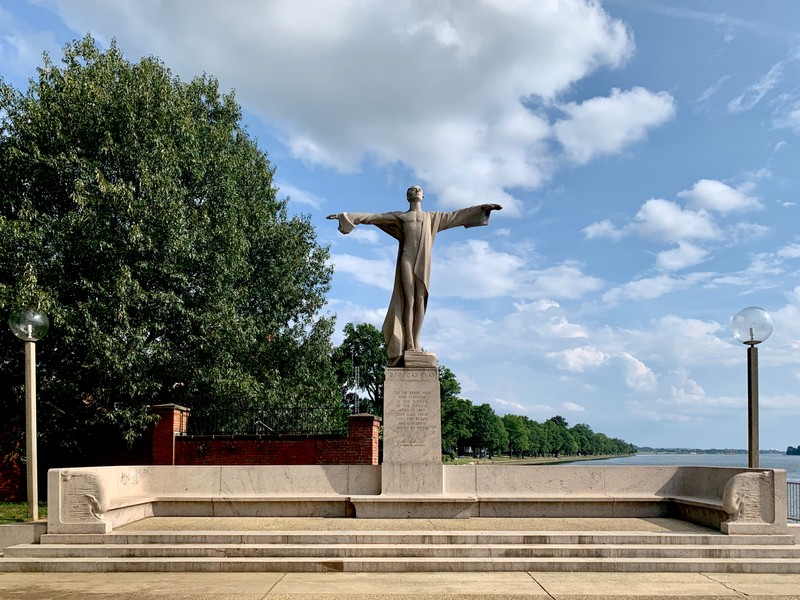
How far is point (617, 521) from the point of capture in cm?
1034

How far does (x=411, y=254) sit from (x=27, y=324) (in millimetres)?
6368

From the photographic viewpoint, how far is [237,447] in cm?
1719

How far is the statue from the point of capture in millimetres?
11969

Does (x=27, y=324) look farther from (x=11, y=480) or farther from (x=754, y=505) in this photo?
(x=754, y=505)

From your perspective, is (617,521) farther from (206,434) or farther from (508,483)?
(206,434)

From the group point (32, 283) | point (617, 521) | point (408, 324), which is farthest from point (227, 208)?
point (617, 521)

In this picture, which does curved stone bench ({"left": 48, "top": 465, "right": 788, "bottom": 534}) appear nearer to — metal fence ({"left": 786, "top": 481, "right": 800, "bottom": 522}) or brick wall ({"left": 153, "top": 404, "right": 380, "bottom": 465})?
metal fence ({"left": 786, "top": 481, "right": 800, "bottom": 522})

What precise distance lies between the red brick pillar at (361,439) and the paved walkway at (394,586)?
26.8 feet

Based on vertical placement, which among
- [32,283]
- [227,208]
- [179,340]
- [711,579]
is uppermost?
[227,208]

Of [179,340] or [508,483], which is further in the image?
[179,340]

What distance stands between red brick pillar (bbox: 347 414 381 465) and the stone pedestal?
5.48 m

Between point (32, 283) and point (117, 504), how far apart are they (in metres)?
7.53

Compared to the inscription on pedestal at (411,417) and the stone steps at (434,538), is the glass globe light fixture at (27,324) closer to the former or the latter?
the stone steps at (434,538)

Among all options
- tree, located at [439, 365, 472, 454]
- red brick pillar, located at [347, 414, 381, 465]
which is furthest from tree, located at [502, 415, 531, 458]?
red brick pillar, located at [347, 414, 381, 465]
